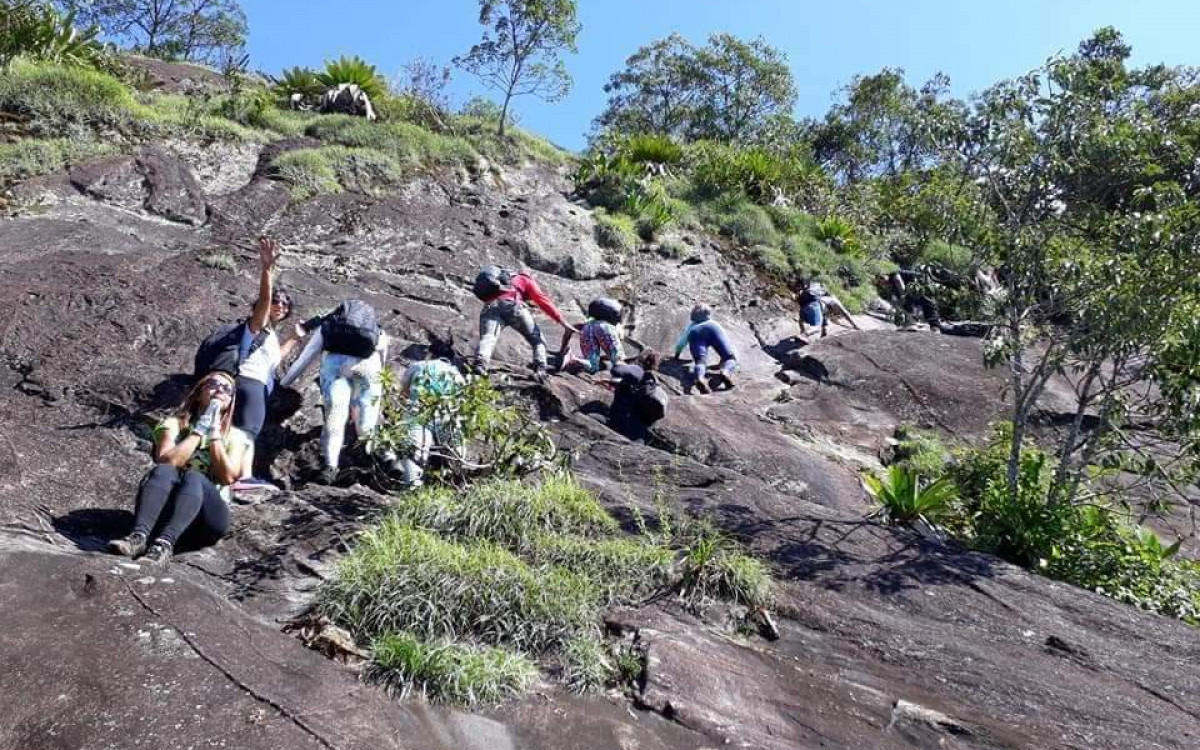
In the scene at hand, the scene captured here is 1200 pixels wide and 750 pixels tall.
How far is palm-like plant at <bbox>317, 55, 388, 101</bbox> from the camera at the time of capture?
17.4 meters

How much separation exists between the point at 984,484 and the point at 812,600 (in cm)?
415

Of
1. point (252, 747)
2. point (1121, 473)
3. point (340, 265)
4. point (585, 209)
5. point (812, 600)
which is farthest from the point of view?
point (585, 209)

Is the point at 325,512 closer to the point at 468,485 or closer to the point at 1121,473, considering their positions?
the point at 468,485

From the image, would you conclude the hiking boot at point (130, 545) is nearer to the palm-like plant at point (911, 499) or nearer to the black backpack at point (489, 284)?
the black backpack at point (489, 284)

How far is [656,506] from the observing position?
6.82m

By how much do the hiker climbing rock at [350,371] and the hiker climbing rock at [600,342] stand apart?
363 cm

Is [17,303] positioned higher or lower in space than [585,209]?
lower

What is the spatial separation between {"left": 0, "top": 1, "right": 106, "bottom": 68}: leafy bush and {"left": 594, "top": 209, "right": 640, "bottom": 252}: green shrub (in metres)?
8.79

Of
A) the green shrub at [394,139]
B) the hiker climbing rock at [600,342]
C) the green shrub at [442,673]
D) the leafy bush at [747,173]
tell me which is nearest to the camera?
the green shrub at [442,673]

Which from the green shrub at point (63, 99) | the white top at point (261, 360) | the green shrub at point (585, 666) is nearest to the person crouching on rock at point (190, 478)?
the white top at point (261, 360)

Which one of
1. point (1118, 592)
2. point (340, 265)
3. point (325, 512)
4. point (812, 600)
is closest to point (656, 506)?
point (812, 600)

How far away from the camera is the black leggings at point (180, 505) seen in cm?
492

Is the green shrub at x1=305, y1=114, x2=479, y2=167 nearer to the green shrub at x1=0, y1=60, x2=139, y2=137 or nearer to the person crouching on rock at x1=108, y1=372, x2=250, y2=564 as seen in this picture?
the green shrub at x1=0, y1=60, x2=139, y2=137

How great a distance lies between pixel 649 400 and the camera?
929 centimetres
